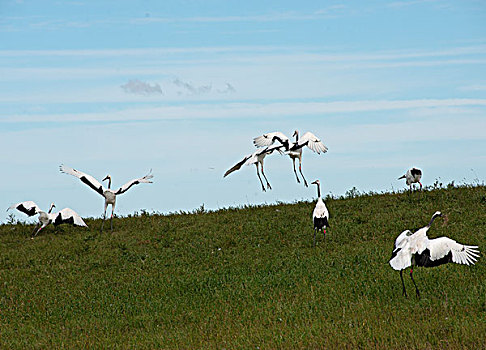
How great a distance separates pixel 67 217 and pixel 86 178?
5.17ft

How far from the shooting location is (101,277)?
1515cm

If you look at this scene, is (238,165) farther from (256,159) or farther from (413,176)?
(413,176)

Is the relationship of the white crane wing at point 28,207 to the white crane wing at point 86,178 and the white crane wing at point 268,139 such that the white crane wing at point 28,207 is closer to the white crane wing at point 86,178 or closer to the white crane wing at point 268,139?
the white crane wing at point 86,178

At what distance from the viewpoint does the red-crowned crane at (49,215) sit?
65.4 ft

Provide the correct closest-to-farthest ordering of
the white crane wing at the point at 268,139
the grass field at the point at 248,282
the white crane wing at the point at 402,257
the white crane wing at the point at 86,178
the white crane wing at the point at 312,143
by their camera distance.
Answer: the grass field at the point at 248,282 < the white crane wing at the point at 402,257 < the white crane wing at the point at 86,178 < the white crane wing at the point at 312,143 < the white crane wing at the point at 268,139

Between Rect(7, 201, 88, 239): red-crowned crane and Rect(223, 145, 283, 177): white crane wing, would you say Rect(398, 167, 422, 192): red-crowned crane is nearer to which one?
Rect(223, 145, 283, 177): white crane wing

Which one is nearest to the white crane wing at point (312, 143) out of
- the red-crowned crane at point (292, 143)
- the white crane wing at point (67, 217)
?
the red-crowned crane at point (292, 143)

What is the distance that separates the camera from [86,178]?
1959 cm

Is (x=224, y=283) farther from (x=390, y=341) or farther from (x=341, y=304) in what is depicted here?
(x=390, y=341)

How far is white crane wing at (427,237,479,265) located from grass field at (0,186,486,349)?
2.61 feet

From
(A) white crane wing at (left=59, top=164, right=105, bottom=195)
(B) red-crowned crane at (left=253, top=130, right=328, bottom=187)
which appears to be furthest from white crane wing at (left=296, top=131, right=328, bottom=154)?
(A) white crane wing at (left=59, top=164, right=105, bottom=195)

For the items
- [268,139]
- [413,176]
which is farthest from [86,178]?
[413,176]

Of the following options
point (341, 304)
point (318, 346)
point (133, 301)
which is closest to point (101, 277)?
point (133, 301)

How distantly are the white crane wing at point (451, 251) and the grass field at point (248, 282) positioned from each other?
2.61 feet
